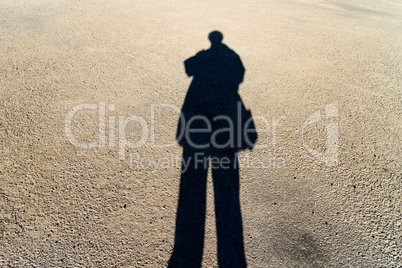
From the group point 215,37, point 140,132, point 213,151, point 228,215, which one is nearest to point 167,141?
point 140,132

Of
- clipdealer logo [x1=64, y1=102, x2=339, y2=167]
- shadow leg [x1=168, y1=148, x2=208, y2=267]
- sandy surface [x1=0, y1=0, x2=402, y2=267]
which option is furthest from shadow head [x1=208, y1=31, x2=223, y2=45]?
shadow leg [x1=168, y1=148, x2=208, y2=267]

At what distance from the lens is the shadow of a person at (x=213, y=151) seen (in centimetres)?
303

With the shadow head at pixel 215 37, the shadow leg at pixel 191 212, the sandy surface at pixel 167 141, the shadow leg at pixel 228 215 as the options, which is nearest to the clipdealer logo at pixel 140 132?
the sandy surface at pixel 167 141

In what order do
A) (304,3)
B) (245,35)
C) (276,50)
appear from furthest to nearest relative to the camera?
(304,3), (245,35), (276,50)

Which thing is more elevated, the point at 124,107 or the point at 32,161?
the point at 124,107

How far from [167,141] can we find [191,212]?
1.40 meters

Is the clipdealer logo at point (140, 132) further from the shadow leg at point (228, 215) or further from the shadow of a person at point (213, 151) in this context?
the shadow leg at point (228, 215)

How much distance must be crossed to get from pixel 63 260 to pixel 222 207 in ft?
6.62

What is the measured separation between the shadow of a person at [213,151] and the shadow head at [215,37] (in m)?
0.80

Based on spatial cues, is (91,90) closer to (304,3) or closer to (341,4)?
(304,3)

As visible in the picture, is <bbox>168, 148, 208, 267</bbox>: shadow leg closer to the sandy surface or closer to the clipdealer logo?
the sandy surface

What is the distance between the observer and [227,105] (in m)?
5.02

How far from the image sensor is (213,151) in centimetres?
414

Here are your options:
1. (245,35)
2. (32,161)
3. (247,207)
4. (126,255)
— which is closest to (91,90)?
(32,161)
